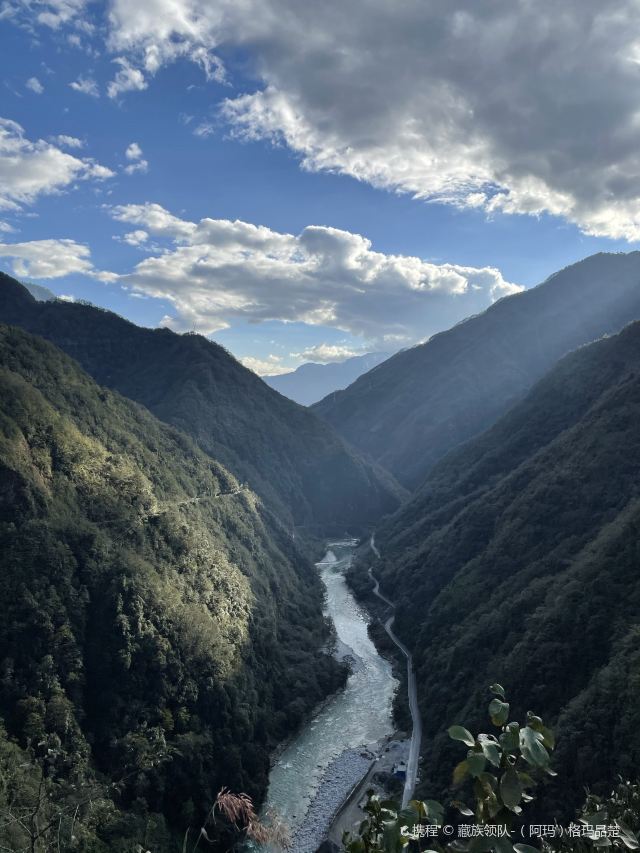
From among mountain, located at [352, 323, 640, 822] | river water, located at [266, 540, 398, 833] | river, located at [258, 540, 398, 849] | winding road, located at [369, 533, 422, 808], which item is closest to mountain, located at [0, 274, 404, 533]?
mountain, located at [352, 323, 640, 822]

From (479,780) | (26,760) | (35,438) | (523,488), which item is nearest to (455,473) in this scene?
(523,488)

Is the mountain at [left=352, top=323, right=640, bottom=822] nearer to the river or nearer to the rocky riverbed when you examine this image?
the river

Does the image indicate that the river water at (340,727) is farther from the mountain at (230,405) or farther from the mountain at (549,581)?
the mountain at (230,405)

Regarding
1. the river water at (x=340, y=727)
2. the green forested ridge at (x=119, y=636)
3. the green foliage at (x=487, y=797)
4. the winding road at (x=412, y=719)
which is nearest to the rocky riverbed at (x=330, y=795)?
the river water at (x=340, y=727)

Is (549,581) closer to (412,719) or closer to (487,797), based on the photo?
(412,719)

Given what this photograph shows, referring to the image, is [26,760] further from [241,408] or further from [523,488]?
[241,408]

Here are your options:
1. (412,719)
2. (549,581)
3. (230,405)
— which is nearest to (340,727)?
(412,719)
